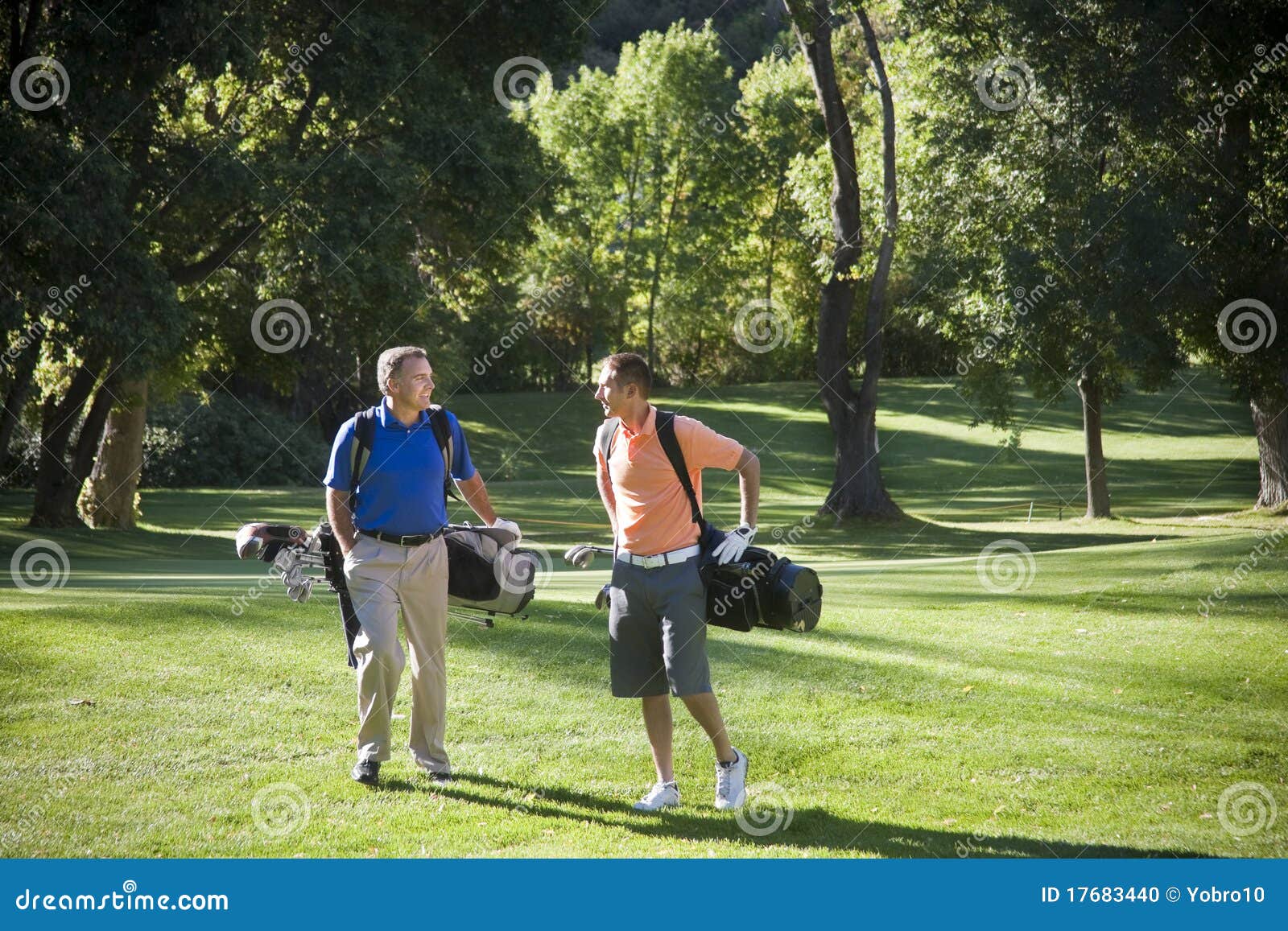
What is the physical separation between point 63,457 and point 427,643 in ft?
71.4

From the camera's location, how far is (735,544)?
6.02 metres

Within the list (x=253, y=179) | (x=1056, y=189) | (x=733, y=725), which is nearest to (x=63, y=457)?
(x=253, y=179)

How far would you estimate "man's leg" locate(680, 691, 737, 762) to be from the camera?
625 centimetres

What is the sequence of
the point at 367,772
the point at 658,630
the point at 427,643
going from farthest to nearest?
the point at 367,772 → the point at 427,643 → the point at 658,630

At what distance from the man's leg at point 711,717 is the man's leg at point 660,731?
5.7 inches

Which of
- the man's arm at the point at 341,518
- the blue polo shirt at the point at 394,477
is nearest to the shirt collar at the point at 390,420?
the blue polo shirt at the point at 394,477

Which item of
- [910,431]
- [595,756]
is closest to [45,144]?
[595,756]

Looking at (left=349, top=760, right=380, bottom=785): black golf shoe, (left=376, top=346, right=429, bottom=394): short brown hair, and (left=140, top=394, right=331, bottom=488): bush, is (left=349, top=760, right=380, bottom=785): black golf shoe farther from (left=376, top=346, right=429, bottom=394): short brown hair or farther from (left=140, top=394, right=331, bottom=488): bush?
(left=140, top=394, right=331, bottom=488): bush

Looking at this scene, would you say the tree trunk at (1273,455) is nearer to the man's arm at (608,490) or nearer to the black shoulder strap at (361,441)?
the man's arm at (608,490)

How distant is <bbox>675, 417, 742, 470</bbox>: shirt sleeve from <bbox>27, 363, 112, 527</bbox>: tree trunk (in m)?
21.2

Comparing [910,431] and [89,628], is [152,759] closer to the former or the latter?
[89,628]

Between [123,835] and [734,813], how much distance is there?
302 centimetres

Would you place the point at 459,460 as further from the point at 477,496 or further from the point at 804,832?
the point at 804,832

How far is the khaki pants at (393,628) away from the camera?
669 cm
